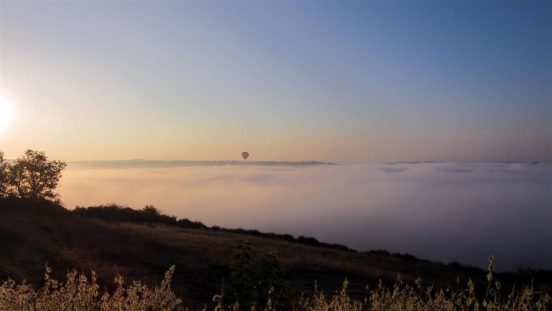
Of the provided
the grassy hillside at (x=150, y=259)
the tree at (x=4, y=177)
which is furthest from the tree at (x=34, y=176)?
the grassy hillside at (x=150, y=259)

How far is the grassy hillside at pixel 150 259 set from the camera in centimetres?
1778

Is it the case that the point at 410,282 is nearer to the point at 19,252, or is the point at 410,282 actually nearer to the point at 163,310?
the point at 19,252

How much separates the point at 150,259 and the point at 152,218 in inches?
763

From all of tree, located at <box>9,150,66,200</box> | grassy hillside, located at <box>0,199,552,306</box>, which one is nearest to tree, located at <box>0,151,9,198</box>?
tree, located at <box>9,150,66,200</box>

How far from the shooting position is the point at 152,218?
4028 centimetres

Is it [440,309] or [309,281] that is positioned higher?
[440,309]

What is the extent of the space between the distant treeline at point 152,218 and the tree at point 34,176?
4966 mm

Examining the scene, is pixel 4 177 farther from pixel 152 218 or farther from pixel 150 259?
pixel 150 259

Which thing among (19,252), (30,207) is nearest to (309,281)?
(19,252)

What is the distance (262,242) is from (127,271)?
15.7 meters

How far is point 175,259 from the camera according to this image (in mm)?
22016

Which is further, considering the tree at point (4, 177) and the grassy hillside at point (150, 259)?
the tree at point (4, 177)

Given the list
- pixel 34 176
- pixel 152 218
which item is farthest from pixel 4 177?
pixel 152 218

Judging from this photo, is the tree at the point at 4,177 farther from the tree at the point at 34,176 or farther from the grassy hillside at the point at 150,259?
the grassy hillside at the point at 150,259
